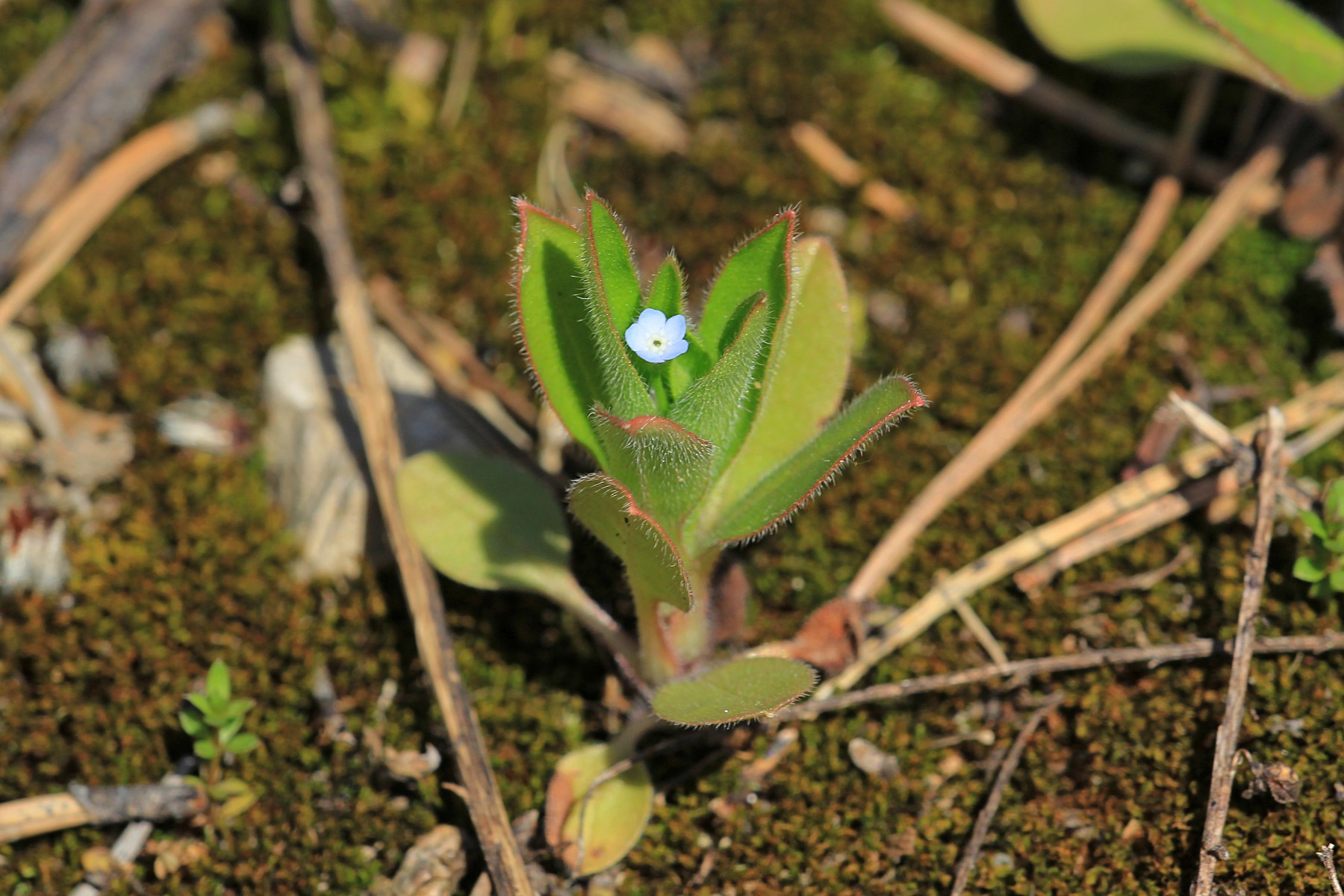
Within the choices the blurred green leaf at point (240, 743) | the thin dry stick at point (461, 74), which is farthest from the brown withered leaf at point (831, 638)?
the thin dry stick at point (461, 74)

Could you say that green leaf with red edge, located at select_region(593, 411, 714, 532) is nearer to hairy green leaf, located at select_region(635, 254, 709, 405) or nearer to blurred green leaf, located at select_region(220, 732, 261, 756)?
hairy green leaf, located at select_region(635, 254, 709, 405)

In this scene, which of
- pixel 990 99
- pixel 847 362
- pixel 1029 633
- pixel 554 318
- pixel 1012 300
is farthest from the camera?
pixel 990 99

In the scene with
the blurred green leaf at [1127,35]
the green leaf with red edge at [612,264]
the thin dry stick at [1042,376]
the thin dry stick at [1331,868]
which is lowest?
the thin dry stick at [1331,868]

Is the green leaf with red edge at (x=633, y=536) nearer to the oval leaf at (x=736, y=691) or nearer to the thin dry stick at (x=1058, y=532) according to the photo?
the oval leaf at (x=736, y=691)

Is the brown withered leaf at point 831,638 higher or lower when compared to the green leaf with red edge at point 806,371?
lower

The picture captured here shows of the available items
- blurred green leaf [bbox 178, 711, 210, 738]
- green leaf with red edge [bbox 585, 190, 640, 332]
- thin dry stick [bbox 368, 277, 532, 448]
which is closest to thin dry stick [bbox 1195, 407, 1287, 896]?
green leaf with red edge [bbox 585, 190, 640, 332]

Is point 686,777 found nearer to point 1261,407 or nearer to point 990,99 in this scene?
point 1261,407

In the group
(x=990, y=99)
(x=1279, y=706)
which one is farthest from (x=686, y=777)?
(x=990, y=99)
